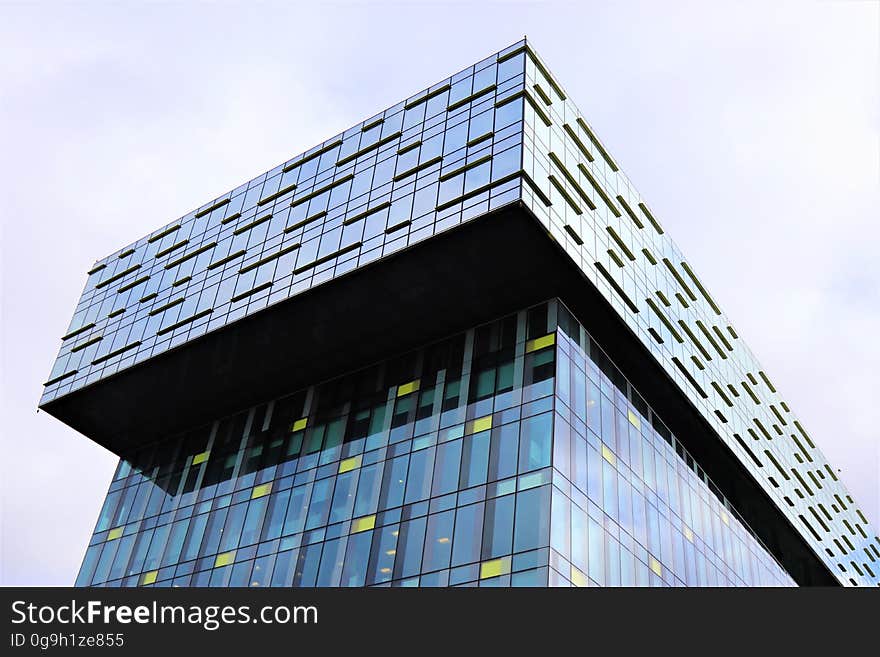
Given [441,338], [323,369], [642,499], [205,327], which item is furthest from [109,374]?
[642,499]

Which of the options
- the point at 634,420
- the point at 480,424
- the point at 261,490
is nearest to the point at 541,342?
the point at 480,424

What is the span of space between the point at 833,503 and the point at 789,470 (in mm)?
11503

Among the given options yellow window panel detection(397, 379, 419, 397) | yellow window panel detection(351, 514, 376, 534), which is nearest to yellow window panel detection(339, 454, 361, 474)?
yellow window panel detection(351, 514, 376, 534)

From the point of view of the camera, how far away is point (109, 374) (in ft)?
184

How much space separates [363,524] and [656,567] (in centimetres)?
1380

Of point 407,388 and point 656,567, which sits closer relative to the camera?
point 656,567

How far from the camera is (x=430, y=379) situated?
4903cm

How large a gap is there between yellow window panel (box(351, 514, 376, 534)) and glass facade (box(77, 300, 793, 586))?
2.3 inches

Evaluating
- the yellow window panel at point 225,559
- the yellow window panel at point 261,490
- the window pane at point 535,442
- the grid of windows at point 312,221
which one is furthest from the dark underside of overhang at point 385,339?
the yellow window panel at point 225,559

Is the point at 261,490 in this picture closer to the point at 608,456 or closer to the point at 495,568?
the point at 495,568

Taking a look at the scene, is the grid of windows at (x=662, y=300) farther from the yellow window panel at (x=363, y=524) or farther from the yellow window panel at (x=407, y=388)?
the yellow window panel at (x=363, y=524)

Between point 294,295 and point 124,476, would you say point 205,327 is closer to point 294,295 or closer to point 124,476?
point 294,295

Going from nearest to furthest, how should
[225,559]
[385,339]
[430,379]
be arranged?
[225,559] < [430,379] < [385,339]
